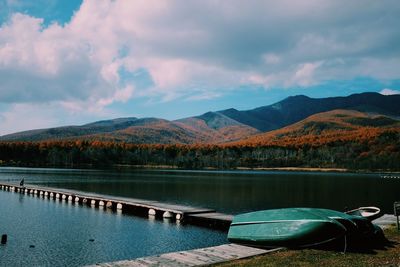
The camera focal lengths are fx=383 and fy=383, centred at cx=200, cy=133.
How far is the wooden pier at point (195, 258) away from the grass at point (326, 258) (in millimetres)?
805

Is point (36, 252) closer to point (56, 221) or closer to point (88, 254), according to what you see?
point (88, 254)

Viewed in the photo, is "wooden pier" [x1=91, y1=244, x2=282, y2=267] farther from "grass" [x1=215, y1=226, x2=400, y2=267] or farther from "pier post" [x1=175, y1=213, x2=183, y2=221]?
"pier post" [x1=175, y1=213, x2=183, y2=221]

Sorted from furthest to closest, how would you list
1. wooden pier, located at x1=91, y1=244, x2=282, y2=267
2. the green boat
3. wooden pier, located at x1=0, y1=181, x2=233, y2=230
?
wooden pier, located at x1=0, y1=181, x2=233, y2=230, the green boat, wooden pier, located at x1=91, y1=244, x2=282, y2=267

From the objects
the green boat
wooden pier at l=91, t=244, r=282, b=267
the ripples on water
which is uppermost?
the green boat

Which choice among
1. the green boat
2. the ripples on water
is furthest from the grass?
the ripples on water

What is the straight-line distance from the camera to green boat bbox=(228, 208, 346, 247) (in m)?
19.2

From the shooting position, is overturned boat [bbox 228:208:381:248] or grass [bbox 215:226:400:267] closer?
grass [bbox 215:226:400:267]

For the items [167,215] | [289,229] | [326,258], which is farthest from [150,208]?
[326,258]

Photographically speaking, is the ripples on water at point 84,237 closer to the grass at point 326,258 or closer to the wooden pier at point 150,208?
the wooden pier at point 150,208

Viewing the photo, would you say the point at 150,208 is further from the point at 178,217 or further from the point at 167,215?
the point at 178,217

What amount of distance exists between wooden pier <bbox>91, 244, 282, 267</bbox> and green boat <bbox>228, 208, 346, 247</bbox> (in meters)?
0.90

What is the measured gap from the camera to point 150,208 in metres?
40.8

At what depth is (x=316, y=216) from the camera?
65.2 ft

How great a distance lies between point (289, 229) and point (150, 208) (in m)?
23.5
